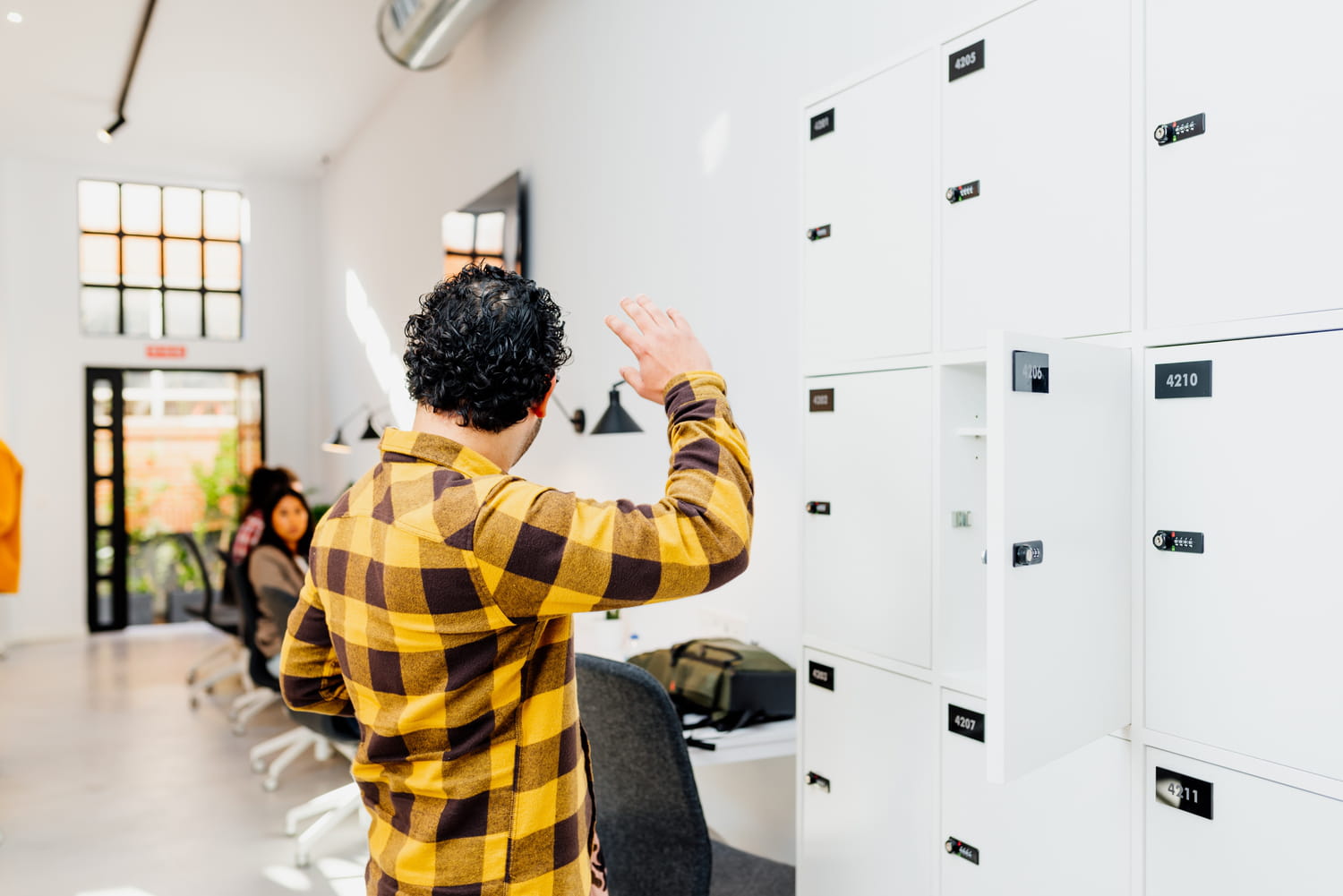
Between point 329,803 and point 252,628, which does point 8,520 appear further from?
point 329,803

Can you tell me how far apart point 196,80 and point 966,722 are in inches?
241

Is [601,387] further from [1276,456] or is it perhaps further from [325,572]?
[1276,456]

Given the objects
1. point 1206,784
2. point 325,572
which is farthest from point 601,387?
point 1206,784

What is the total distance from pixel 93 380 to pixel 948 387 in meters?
7.76

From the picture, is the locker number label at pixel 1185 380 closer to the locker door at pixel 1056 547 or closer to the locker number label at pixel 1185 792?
the locker door at pixel 1056 547

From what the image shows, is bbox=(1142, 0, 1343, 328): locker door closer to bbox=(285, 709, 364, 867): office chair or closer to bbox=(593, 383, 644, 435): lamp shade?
bbox=(593, 383, 644, 435): lamp shade

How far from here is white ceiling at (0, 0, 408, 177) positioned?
4.97 meters

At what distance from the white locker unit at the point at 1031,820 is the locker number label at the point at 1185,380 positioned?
17.4 inches

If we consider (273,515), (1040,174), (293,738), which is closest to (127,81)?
(273,515)

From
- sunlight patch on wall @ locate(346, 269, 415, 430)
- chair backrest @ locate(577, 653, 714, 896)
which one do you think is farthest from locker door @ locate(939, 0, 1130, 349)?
sunlight patch on wall @ locate(346, 269, 415, 430)

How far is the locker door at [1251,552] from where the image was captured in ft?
3.62

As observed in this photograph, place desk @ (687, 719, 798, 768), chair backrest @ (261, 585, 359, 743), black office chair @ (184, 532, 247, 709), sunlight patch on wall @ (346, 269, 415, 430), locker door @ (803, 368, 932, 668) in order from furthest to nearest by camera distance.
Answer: sunlight patch on wall @ (346, 269, 415, 430)
black office chair @ (184, 532, 247, 709)
chair backrest @ (261, 585, 359, 743)
desk @ (687, 719, 798, 768)
locker door @ (803, 368, 932, 668)

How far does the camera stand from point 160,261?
7746 mm

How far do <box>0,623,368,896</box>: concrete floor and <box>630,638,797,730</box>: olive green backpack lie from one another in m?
1.46
